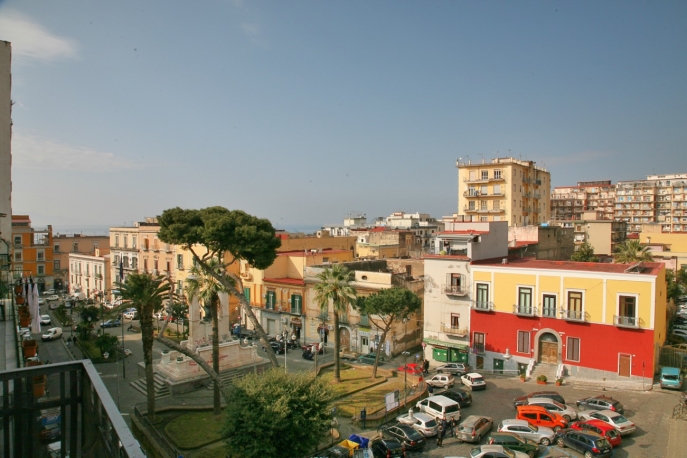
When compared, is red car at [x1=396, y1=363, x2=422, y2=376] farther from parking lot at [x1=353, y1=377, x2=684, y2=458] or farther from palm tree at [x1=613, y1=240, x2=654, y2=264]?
palm tree at [x1=613, y1=240, x2=654, y2=264]

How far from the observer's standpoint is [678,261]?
68.8 metres

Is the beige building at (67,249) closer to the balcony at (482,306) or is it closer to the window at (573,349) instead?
the balcony at (482,306)

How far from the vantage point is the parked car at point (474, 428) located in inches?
890

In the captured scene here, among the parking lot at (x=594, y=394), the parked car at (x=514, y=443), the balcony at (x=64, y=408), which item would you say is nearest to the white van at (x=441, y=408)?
the parking lot at (x=594, y=394)

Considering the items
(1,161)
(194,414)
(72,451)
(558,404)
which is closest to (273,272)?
(194,414)

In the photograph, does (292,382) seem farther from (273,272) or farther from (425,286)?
(273,272)

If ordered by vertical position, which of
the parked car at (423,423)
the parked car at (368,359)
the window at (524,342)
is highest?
the window at (524,342)

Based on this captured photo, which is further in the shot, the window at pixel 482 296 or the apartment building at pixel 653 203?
the apartment building at pixel 653 203

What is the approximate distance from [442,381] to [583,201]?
4199 inches

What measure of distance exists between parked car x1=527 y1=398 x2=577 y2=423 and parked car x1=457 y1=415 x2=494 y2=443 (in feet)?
10.5

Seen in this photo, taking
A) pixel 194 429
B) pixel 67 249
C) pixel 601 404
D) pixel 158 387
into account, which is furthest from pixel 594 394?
pixel 67 249

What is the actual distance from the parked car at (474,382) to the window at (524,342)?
15.1 feet

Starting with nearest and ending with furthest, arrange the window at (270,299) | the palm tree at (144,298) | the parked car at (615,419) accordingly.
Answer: the parked car at (615,419) → the palm tree at (144,298) → the window at (270,299)

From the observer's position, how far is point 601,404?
25156mm
